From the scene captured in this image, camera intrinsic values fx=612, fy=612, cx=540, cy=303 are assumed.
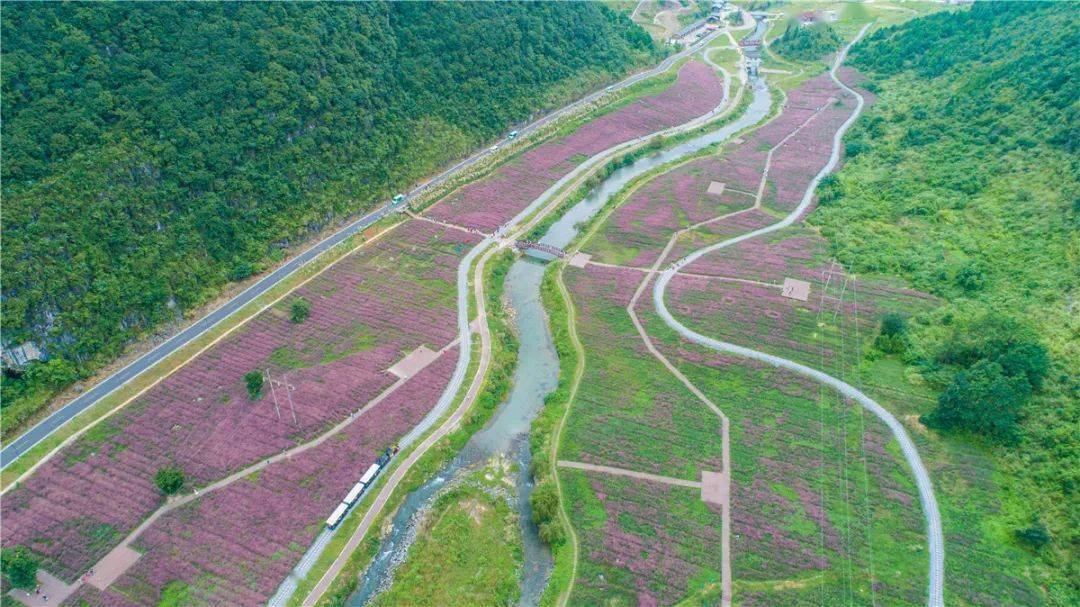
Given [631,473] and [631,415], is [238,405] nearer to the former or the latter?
[631,473]

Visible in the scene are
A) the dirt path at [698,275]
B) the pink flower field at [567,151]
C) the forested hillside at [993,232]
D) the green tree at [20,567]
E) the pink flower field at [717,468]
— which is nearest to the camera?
the green tree at [20,567]

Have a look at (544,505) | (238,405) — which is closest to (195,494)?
(238,405)

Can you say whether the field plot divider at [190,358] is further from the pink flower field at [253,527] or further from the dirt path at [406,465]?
the dirt path at [406,465]

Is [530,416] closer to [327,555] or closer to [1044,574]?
[327,555]

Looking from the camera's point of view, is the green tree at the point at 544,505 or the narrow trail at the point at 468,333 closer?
the narrow trail at the point at 468,333

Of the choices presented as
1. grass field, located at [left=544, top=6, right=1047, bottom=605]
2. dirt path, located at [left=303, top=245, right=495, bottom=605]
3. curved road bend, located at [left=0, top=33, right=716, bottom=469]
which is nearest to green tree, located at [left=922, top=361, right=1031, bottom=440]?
grass field, located at [left=544, top=6, right=1047, bottom=605]

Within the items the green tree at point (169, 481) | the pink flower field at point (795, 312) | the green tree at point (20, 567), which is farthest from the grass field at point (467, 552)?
the pink flower field at point (795, 312)

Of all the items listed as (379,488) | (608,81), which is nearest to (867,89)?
(608,81)
